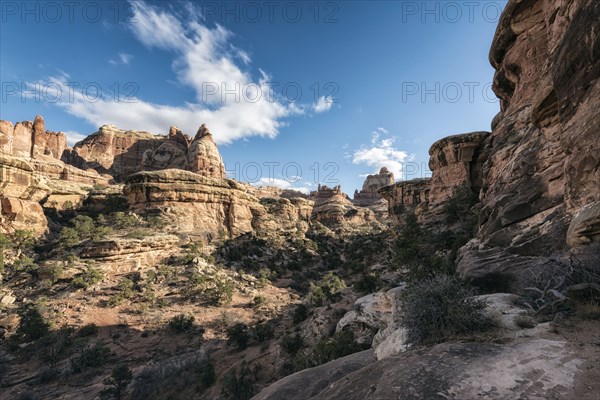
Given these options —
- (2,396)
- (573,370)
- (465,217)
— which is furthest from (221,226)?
(573,370)

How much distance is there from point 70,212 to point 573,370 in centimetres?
5591

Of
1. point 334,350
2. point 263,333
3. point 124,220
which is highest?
point 124,220

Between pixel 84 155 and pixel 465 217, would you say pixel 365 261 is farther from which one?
pixel 84 155

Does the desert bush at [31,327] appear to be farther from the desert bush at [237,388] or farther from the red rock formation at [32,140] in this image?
the red rock formation at [32,140]

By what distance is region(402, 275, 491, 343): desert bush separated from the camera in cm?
586

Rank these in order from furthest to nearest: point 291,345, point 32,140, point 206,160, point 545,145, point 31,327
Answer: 1. point 32,140
2. point 206,160
3. point 31,327
4. point 291,345
5. point 545,145

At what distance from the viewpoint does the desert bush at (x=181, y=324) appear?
2250 cm

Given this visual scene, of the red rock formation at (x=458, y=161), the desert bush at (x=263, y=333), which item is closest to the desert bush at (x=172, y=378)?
the desert bush at (x=263, y=333)

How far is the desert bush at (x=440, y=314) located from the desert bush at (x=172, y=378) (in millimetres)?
14357

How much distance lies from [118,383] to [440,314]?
17885mm

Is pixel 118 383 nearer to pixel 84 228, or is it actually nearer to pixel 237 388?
pixel 237 388

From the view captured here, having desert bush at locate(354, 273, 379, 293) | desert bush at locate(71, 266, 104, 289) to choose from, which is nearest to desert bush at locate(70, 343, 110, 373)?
desert bush at locate(71, 266, 104, 289)

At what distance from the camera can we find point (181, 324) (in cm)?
2275

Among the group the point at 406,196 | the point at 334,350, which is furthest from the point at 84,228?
the point at 406,196
